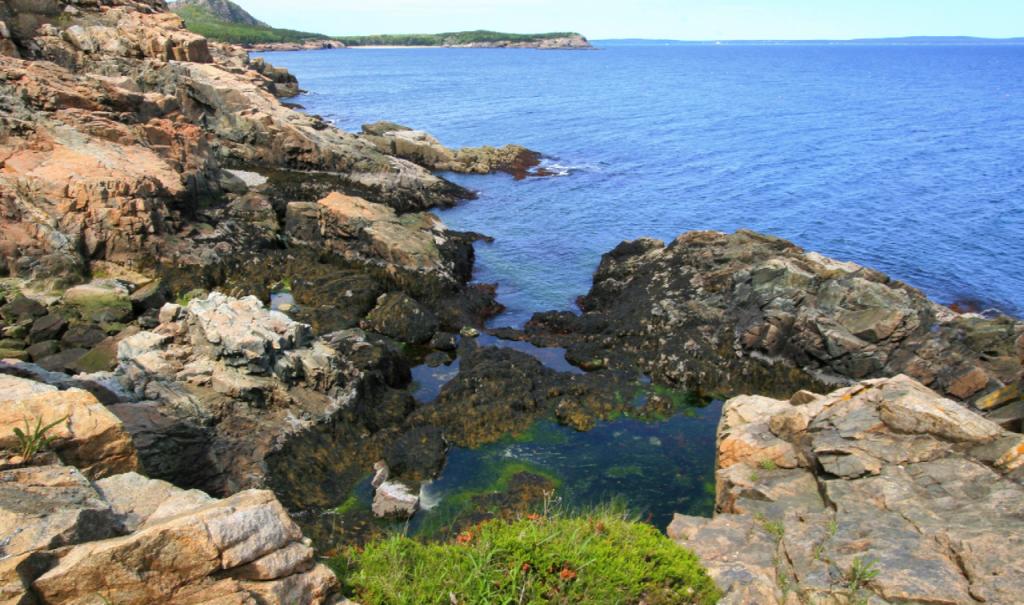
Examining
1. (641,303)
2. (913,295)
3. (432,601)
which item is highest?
(432,601)

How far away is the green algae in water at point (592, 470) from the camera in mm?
20844

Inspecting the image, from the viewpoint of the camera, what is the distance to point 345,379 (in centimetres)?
2467

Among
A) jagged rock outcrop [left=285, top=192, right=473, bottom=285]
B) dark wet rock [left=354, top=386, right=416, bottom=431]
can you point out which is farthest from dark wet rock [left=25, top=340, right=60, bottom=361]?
jagged rock outcrop [left=285, top=192, right=473, bottom=285]

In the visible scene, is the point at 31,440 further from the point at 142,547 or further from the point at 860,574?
the point at 860,574

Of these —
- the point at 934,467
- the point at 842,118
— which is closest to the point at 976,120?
the point at 842,118

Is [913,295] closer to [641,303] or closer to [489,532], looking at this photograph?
[641,303]

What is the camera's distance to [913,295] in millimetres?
29891

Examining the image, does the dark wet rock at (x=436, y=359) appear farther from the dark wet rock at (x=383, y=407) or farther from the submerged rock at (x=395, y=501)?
the submerged rock at (x=395, y=501)

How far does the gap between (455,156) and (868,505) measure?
62.5 meters

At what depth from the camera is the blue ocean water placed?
4528cm

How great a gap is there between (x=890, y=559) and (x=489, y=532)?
783 cm

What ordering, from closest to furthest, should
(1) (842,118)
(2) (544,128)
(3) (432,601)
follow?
(3) (432,601)
(2) (544,128)
(1) (842,118)

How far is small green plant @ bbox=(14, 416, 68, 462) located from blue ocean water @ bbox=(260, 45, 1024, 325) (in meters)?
26.5

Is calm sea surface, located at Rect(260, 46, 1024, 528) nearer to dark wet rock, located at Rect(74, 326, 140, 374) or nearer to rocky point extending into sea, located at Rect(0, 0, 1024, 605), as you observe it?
rocky point extending into sea, located at Rect(0, 0, 1024, 605)
